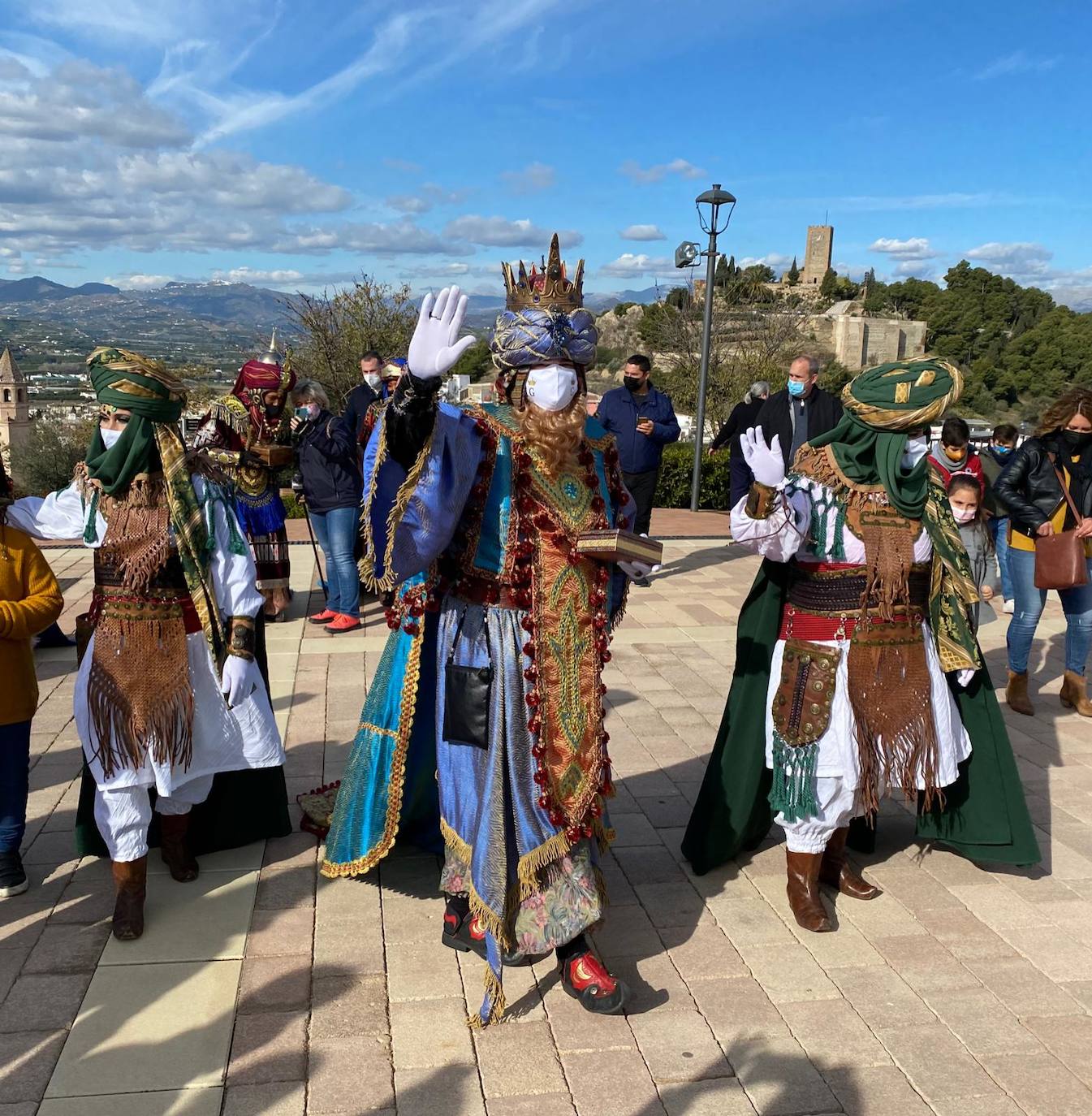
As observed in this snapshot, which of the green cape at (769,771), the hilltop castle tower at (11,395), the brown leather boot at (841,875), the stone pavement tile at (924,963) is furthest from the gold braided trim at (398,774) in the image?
the hilltop castle tower at (11,395)

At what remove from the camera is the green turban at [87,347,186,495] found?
2975mm

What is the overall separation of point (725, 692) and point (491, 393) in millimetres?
3497

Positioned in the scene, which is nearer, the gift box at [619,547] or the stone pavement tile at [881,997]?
the gift box at [619,547]

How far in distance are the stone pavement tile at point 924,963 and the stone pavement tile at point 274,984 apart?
74.6 inches

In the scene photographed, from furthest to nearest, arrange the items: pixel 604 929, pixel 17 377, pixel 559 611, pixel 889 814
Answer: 1. pixel 17 377
2. pixel 889 814
3. pixel 604 929
4. pixel 559 611

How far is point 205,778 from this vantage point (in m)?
3.51

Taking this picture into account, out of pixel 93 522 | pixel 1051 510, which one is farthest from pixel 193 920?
pixel 1051 510

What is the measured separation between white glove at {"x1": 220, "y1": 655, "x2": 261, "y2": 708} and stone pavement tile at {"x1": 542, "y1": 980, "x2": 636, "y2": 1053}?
1386 mm

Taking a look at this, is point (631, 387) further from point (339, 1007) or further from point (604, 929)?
point (339, 1007)

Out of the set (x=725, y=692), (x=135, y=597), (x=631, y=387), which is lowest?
(x=725, y=692)

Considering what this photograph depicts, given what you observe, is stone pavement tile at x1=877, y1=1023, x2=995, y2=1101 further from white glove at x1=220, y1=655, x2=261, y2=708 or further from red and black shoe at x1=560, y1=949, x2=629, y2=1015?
white glove at x1=220, y1=655, x2=261, y2=708

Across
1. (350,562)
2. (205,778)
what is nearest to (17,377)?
(350,562)

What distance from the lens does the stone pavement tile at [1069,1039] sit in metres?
2.69

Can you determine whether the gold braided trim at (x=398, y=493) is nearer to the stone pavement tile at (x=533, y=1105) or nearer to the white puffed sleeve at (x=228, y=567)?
the white puffed sleeve at (x=228, y=567)
